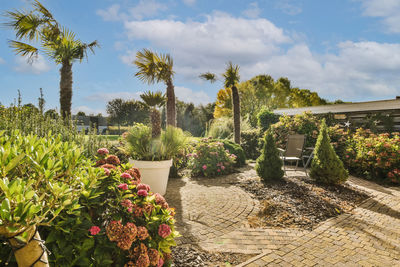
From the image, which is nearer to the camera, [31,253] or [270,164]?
[31,253]

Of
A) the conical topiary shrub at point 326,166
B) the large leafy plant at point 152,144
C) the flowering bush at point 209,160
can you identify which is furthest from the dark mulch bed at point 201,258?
the flowering bush at point 209,160

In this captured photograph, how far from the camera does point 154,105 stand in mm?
5156

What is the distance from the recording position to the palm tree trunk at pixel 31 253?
3.29ft

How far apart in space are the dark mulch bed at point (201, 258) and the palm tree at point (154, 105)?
2.93m

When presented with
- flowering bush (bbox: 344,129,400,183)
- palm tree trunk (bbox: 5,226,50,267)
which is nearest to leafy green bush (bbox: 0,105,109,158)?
palm tree trunk (bbox: 5,226,50,267)

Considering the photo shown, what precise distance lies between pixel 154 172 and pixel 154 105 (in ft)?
5.19

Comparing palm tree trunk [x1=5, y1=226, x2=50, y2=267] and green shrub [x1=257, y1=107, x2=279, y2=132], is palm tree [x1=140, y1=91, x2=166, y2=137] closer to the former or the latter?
palm tree trunk [x1=5, y1=226, x2=50, y2=267]

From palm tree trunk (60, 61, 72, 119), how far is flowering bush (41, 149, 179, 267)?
28.0 feet

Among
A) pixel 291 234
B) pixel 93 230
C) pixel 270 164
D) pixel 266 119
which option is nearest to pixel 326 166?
pixel 270 164

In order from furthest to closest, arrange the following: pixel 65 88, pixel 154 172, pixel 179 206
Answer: pixel 65 88, pixel 154 172, pixel 179 206

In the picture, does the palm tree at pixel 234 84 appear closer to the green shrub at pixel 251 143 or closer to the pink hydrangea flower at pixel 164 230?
the green shrub at pixel 251 143

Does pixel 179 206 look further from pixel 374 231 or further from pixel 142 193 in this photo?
pixel 374 231

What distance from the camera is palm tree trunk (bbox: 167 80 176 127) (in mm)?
7066

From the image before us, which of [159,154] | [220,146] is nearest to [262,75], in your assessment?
[220,146]
